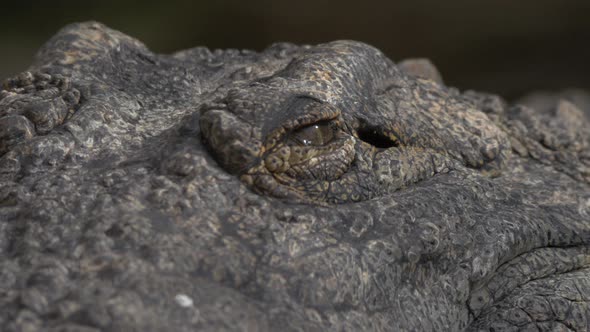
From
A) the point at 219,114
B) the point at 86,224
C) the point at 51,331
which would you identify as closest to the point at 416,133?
the point at 219,114

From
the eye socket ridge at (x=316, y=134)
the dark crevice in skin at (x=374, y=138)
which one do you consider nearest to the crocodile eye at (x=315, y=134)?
the eye socket ridge at (x=316, y=134)

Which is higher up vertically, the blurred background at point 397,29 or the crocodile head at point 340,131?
the crocodile head at point 340,131

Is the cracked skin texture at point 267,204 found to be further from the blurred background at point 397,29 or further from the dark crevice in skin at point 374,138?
the blurred background at point 397,29

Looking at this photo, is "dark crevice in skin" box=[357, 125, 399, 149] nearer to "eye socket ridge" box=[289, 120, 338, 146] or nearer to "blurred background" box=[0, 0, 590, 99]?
"eye socket ridge" box=[289, 120, 338, 146]

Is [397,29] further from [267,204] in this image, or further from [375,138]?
[267,204]

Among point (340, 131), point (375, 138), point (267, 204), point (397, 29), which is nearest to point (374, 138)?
point (375, 138)

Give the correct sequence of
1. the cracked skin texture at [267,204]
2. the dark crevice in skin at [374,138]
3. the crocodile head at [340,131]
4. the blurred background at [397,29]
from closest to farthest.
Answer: the cracked skin texture at [267,204], the crocodile head at [340,131], the dark crevice in skin at [374,138], the blurred background at [397,29]

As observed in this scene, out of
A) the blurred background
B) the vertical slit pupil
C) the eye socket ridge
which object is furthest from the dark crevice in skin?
the blurred background

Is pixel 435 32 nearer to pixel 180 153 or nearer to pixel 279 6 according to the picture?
pixel 279 6
